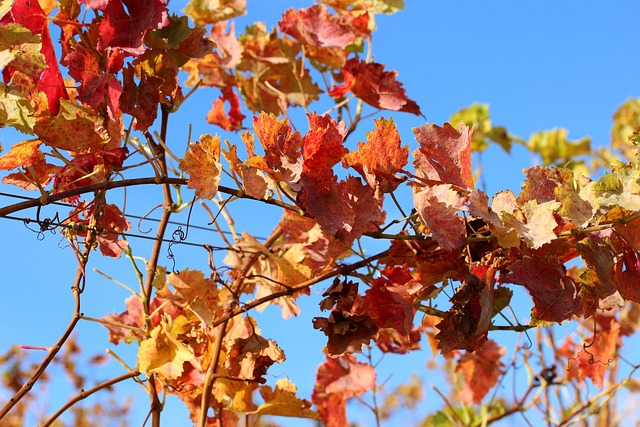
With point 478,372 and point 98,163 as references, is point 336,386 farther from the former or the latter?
point 98,163

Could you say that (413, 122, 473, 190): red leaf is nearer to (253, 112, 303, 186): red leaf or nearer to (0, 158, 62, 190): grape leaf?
(253, 112, 303, 186): red leaf

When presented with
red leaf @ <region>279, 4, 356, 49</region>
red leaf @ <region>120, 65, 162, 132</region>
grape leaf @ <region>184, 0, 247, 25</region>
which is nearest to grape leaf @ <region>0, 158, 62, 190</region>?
red leaf @ <region>120, 65, 162, 132</region>

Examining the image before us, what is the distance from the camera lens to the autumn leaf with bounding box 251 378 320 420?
1045mm

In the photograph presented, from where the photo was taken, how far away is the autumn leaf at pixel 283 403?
3.43ft

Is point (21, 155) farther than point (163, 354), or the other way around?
point (163, 354)

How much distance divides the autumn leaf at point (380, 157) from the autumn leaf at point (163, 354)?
36 cm

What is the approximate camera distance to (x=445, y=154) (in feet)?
2.41

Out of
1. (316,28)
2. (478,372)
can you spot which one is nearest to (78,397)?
(316,28)

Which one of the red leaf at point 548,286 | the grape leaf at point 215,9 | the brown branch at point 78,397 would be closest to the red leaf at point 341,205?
the red leaf at point 548,286

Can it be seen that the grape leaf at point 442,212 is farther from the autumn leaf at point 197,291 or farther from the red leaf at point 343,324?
the autumn leaf at point 197,291

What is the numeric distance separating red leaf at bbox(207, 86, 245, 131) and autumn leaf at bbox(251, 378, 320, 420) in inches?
25.6

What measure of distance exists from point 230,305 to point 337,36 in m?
0.56

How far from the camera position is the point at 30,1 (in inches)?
30.8

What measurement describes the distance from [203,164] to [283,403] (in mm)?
474
